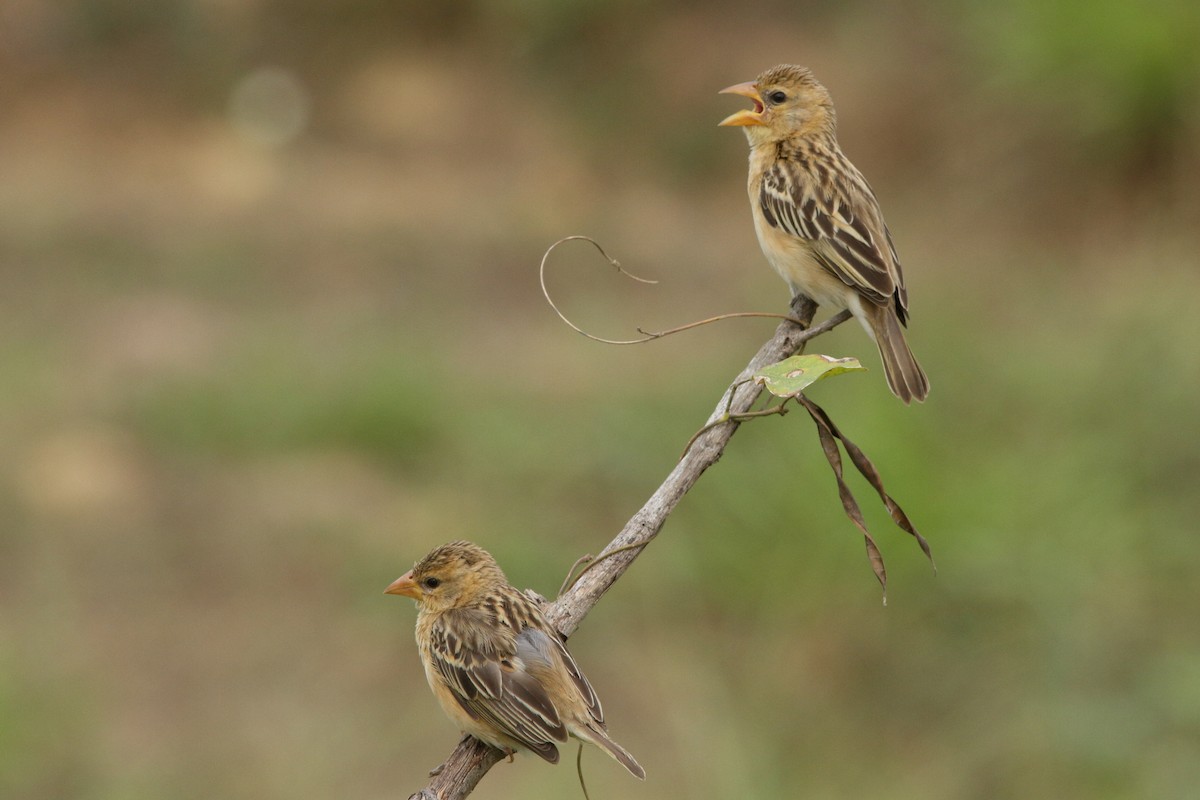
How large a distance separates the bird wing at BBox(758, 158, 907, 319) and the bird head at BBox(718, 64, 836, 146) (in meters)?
0.13

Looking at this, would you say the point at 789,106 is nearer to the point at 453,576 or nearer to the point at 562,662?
the point at 453,576

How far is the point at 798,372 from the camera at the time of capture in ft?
9.00

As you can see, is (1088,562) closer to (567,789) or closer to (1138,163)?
(567,789)

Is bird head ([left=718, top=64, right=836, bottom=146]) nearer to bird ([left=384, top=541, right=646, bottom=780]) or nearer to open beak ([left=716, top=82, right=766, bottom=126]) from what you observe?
open beak ([left=716, top=82, right=766, bottom=126])

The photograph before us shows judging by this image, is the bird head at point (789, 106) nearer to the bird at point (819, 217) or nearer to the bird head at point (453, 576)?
the bird at point (819, 217)

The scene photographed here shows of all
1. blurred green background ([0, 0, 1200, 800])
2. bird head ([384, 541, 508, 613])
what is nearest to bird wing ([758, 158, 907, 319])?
bird head ([384, 541, 508, 613])

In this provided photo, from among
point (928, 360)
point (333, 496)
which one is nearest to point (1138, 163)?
point (928, 360)

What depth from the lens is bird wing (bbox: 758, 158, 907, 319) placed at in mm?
4797

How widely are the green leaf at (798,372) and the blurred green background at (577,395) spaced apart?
4.99 meters

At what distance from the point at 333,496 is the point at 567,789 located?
2845 mm

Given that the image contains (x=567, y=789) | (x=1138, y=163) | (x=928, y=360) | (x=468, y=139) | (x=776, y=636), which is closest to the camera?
(x=567, y=789)

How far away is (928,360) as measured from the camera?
9.77 m

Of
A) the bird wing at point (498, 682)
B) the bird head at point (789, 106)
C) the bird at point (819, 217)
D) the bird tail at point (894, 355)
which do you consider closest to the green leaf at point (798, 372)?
the bird wing at point (498, 682)

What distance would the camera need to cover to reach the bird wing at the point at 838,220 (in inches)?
189
